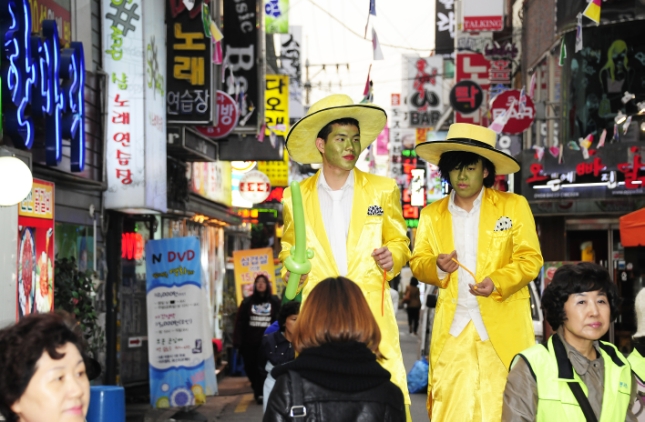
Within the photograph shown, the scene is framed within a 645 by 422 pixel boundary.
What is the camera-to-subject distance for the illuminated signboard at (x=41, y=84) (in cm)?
800

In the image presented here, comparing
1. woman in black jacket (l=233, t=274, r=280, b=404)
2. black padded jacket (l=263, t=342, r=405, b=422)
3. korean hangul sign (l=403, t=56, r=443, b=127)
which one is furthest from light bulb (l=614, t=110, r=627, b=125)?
korean hangul sign (l=403, t=56, r=443, b=127)

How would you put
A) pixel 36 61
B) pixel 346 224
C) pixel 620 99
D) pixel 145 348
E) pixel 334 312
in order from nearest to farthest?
pixel 334 312
pixel 346 224
pixel 36 61
pixel 145 348
pixel 620 99

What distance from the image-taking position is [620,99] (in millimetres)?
20156

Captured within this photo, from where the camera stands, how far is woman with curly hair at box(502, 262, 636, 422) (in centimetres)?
435

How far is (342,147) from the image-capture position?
19.7ft

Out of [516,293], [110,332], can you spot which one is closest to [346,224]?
[516,293]

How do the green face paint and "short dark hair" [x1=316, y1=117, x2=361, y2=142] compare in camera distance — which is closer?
"short dark hair" [x1=316, y1=117, x2=361, y2=142]

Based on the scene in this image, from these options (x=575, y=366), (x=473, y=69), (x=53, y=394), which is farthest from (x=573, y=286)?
(x=473, y=69)

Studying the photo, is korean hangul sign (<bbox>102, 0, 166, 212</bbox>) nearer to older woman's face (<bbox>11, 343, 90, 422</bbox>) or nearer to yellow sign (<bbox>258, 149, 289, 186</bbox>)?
older woman's face (<bbox>11, 343, 90, 422</bbox>)

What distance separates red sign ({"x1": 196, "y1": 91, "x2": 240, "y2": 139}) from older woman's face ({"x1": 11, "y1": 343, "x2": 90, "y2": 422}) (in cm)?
1361

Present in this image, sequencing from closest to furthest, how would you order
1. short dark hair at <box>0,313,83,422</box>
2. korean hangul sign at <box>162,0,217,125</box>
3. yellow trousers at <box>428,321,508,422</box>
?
1. short dark hair at <box>0,313,83,422</box>
2. yellow trousers at <box>428,321,508,422</box>
3. korean hangul sign at <box>162,0,217,125</box>

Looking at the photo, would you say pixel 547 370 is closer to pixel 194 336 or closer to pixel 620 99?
pixel 194 336

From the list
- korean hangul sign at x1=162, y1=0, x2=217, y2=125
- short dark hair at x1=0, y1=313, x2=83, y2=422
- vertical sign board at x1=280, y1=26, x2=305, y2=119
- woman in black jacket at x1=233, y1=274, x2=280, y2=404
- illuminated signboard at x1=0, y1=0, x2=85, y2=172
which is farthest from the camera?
vertical sign board at x1=280, y1=26, x2=305, y2=119

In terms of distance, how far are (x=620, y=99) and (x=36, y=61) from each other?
1442cm
